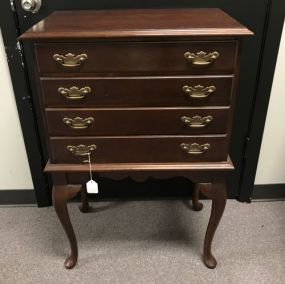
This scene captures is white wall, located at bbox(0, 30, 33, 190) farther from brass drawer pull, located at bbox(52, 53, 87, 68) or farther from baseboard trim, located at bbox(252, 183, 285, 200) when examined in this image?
baseboard trim, located at bbox(252, 183, 285, 200)

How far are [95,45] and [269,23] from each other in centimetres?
75

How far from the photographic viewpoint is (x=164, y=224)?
162cm

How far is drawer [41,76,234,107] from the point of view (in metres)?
1.01

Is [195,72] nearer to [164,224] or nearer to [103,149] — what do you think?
[103,149]

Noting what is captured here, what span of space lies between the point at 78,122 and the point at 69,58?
20 centimetres

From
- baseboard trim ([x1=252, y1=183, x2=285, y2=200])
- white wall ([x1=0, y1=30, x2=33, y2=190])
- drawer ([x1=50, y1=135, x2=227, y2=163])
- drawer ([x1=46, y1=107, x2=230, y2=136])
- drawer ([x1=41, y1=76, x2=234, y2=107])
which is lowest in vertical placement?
baseboard trim ([x1=252, y1=183, x2=285, y2=200])

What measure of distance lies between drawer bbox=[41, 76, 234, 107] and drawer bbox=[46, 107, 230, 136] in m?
0.02

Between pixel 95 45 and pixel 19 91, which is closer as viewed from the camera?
pixel 95 45

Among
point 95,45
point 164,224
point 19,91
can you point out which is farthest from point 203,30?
point 164,224

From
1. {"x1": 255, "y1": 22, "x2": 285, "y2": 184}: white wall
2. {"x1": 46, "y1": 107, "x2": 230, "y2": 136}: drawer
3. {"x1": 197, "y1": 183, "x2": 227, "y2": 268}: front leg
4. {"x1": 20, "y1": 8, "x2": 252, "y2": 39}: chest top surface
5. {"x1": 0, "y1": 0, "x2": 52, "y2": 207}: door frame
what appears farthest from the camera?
{"x1": 255, "y1": 22, "x2": 285, "y2": 184}: white wall

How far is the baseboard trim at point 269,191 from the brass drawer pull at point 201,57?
955 mm

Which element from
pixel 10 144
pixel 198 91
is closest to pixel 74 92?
pixel 198 91

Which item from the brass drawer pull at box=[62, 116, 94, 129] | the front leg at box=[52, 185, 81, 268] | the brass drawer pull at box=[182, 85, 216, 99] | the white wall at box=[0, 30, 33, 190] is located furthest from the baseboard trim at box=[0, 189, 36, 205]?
the brass drawer pull at box=[182, 85, 216, 99]

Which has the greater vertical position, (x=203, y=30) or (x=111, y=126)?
(x=203, y=30)
